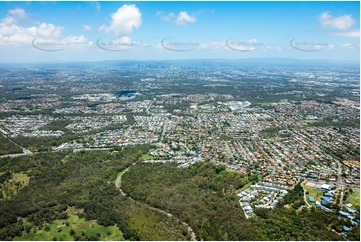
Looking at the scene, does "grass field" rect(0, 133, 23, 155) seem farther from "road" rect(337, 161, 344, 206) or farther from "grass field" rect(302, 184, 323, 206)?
"road" rect(337, 161, 344, 206)

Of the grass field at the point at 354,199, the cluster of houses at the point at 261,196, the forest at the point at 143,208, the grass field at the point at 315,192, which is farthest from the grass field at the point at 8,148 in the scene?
the grass field at the point at 354,199

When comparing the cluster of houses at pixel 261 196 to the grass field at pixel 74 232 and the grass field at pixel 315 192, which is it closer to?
the grass field at pixel 315 192

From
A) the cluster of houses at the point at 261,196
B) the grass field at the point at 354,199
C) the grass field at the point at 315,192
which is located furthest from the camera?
the grass field at the point at 315,192

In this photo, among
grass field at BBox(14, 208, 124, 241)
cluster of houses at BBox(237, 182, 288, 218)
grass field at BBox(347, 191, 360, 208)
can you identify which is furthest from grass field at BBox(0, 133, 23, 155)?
grass field at BBox(347, 191, 360, 208)

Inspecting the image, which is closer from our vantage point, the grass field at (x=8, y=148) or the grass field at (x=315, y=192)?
the grass field at (x=315, y=192)

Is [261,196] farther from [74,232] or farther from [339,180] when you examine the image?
[74,232]

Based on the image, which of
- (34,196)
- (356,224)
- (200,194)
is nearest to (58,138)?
(34,196)

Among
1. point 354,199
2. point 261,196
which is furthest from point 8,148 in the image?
point 354,199
